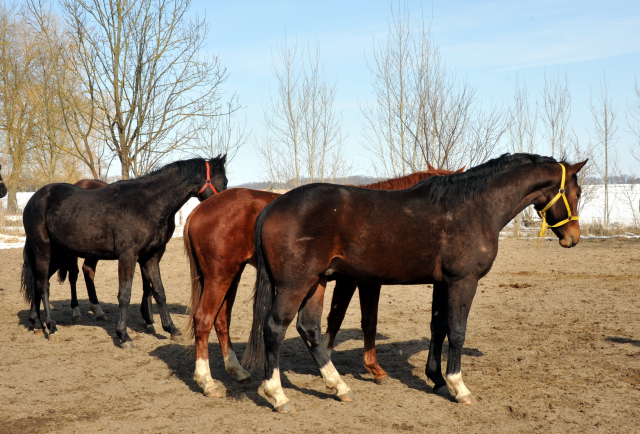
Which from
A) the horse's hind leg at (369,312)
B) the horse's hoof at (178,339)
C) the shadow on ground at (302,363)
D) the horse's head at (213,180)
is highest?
the horse's head at (213,180)

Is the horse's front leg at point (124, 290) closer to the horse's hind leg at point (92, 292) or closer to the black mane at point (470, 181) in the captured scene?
the horse's hind leg at point (92, 292)

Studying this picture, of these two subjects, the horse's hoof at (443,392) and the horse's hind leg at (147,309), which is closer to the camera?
the horse's hoof at (443,392)

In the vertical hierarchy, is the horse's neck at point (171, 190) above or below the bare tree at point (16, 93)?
below

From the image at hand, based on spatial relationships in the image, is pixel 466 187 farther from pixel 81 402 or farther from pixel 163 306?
pixel 163 306

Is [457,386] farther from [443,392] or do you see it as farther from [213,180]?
[213,180]

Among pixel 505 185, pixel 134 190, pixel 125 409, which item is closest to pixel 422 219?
pixel 505 185

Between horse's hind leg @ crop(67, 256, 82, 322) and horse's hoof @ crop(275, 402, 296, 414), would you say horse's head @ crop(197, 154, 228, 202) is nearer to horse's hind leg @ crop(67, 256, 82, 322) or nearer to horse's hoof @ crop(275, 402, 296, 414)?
horse's hind leg @ crop(67, 256, 82, 322)

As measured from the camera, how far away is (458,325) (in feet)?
12.3

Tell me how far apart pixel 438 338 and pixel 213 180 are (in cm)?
315

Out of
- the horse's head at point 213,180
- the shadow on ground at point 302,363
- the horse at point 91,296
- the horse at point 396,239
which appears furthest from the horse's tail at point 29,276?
the horse at point 396,239

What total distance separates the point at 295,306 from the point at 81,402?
1949 mm

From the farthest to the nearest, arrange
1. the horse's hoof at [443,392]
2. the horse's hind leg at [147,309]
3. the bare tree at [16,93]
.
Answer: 1. the bare tree at [16,93]
2. the horse's hind leg at [147,309]
3. the horse's hoof at [443,392]

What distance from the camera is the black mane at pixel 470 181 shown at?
386 cm

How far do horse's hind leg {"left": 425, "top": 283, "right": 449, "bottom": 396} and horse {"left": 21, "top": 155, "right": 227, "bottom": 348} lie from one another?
2.90 metres
